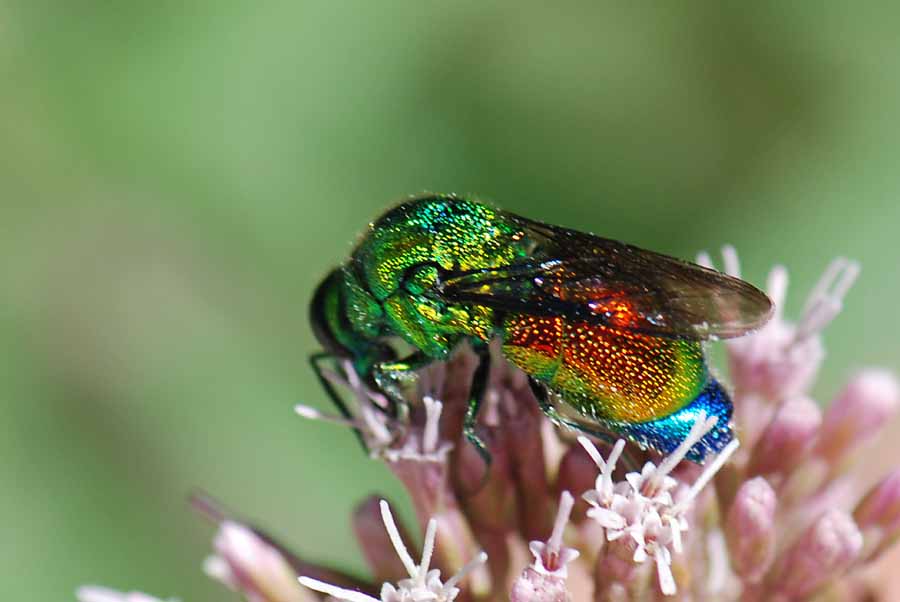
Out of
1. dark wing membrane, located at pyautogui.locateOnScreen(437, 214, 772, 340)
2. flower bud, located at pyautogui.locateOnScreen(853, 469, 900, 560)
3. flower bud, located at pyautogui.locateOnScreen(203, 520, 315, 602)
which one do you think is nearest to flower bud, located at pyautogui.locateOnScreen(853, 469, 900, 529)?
flower bud, located at pyautogui.locateOnScreen(853, 469, 900, 560)

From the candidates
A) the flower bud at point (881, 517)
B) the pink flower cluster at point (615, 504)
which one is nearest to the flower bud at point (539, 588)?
the pink flower cluster at point (615, 504)

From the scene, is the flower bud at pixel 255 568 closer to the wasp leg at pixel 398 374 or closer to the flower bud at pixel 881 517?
the wasp leg at pixel 398 374

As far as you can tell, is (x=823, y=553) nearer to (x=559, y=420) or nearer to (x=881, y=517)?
(x=881, y=517)

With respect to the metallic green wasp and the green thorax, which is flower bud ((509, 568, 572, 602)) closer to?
the metallic green wasp

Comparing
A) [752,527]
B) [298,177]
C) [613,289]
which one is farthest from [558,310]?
[298,177]

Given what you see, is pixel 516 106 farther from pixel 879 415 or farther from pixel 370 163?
pixel 879 415
